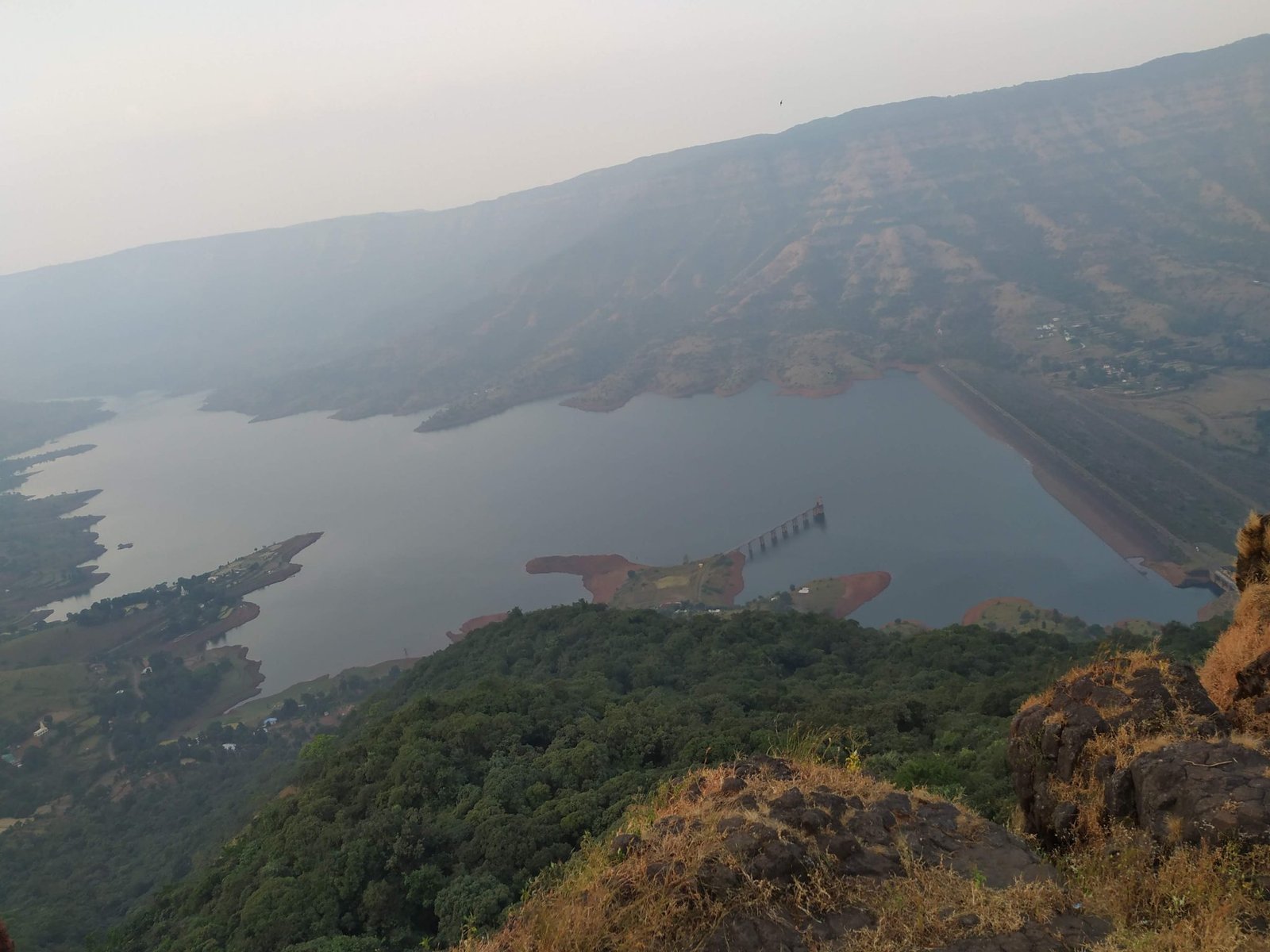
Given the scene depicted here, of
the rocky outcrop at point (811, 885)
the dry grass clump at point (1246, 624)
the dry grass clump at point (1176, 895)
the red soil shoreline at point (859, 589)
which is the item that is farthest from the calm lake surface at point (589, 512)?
the dry grass clump at point (1176, 895)

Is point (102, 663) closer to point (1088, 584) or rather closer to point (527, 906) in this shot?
point (527, 906)

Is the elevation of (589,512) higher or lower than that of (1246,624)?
lower

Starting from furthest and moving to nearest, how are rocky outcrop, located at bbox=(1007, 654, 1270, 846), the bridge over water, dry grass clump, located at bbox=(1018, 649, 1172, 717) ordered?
the bridge over water
dry grass clump, located at bbox=(1018, 649, 1172, 717)
rocky outcrop, located at bbox=(1007, 654, 1270, 846)

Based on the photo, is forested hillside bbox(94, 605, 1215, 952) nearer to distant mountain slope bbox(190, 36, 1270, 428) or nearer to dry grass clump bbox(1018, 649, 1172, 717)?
dry grass clump bbox(1018, 649, 1172, 717)

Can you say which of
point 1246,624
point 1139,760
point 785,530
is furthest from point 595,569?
point 1139,760

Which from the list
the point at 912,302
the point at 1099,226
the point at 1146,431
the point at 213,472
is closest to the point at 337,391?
the point at 213,472

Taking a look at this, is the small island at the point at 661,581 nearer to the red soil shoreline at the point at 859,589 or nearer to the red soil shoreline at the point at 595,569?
the red soil shoreline at the point at 595,569

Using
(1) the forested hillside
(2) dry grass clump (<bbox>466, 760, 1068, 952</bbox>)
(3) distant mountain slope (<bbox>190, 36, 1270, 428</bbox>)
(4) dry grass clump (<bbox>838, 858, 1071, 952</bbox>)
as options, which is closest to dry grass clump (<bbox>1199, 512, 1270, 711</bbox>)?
(1) the forested hillside

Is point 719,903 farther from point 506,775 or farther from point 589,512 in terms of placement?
point 589,512
